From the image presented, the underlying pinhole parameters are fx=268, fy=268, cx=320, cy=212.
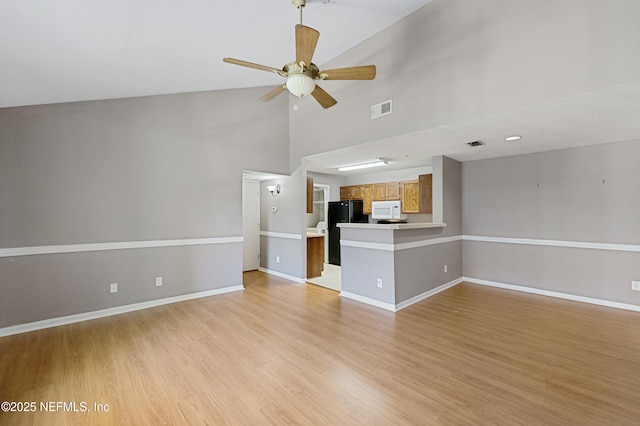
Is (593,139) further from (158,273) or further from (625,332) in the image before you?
(158,273)

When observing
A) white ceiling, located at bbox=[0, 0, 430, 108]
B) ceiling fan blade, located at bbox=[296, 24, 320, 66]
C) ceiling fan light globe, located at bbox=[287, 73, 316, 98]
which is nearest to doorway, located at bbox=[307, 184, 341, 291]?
ceiling fan light globe, located at bbox=[287, 73, 316, 98]

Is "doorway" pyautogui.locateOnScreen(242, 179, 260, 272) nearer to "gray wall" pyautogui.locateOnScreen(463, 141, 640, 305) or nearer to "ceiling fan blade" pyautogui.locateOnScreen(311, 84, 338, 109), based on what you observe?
"ceiling fan blade" pyautogui.locateOnScreen(311, 84, 338, 109)

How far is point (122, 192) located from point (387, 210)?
15.4ft

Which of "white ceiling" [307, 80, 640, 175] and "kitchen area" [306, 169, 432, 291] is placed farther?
"kitchen area" [306, 169, 432, 291]

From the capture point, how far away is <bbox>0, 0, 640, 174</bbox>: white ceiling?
7.13 ft

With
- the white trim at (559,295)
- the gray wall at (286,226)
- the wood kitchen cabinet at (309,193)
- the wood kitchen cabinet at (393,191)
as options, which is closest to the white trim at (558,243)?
the white trim at (559,295)

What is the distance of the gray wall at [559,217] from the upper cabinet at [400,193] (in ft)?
2.46

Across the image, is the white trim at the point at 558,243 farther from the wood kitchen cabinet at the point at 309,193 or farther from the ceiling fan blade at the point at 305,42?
the ceiling fan blade at the point at 305,42

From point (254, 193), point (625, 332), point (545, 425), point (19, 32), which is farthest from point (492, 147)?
point (19, 32)

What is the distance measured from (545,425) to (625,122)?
128 inches

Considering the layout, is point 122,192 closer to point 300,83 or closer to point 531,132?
point 300,83

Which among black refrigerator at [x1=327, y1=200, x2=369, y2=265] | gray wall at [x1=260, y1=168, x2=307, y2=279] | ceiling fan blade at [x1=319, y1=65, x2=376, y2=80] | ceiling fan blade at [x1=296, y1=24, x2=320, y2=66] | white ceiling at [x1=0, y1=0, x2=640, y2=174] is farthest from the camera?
black refrigerator at [x1=327, y1=200, x2=369, y2=265]

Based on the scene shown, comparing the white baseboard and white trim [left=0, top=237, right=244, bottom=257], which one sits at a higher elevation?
white trim [left=0, top=237, right=244, bottom=257]

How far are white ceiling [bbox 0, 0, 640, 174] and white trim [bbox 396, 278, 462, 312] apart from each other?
2.25m
